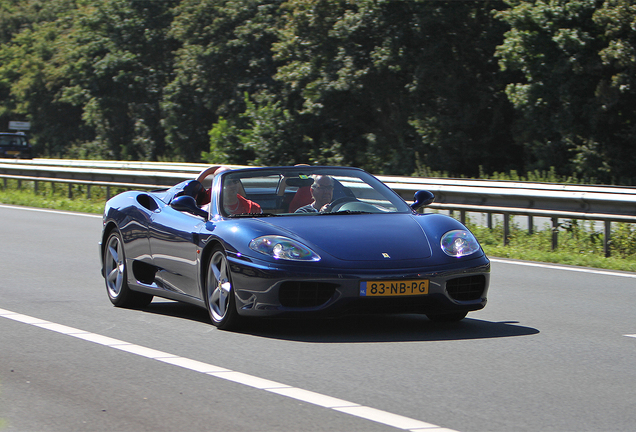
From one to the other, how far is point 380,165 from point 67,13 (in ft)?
118

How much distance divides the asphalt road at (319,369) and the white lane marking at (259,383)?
1 centimetres

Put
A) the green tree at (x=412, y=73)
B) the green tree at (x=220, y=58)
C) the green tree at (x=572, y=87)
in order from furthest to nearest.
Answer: the green tree at (x=220, y=58) < the green tree at (x=412, y=73) < the green tree at (x=572, y=87)

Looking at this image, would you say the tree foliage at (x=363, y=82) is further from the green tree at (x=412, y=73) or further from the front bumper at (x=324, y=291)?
the front bumper at (x=324, y=291)

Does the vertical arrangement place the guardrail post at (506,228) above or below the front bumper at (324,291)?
below

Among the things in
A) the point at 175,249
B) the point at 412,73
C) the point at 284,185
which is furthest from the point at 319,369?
the point at 412,73

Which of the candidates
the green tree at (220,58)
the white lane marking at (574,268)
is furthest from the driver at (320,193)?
the green tree at (220,58)

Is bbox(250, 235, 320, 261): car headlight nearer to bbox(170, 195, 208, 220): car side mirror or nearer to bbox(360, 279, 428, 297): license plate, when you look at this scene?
bbox(360, 279, 428, 297): license plate

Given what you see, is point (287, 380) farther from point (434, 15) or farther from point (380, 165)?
point (380, 165)

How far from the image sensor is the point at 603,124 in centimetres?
3108

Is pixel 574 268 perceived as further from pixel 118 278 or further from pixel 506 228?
pixel 118 278

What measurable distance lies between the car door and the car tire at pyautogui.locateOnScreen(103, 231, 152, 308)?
49 centimetres

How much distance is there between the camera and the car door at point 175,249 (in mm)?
7715

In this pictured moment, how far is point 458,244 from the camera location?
726 cm

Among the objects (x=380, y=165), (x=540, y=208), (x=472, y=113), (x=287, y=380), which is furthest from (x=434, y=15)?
(x=287, y=380)
